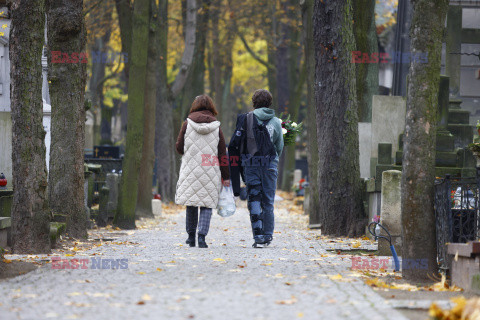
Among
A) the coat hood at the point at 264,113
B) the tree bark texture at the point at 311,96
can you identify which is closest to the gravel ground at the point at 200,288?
the coat hood at the point at 264,113

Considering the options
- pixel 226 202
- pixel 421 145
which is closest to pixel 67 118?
pixel 226 202

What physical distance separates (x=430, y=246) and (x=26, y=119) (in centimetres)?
512

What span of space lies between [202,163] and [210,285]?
14.0ft

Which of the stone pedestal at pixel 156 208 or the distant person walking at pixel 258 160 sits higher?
the distant person walking at pixel 258 160

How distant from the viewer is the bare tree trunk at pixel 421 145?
857 centimetres

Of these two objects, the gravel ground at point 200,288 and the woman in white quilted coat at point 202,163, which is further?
the woman in white quilted coat at point 202,163

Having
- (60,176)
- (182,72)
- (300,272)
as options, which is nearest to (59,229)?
(60,176)

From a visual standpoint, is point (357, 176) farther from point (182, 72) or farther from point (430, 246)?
point (182, 72)

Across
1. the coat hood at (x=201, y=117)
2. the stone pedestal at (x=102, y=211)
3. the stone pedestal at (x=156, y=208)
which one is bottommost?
the stone pedestal at (x=156, y=208)

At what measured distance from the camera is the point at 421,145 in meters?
8.55

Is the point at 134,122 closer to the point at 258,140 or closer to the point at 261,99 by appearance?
the point at 261,99

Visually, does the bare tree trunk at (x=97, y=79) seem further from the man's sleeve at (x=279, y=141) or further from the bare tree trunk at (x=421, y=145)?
the bare tree trunk at (x=421, y=145)

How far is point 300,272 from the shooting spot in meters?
9.08

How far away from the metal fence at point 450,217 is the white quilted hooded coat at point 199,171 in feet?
12.7
